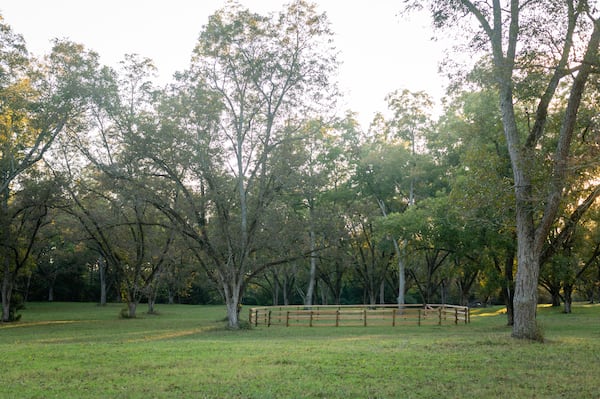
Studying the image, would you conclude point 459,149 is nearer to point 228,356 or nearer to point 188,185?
point 188,185

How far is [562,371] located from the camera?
9.64 m

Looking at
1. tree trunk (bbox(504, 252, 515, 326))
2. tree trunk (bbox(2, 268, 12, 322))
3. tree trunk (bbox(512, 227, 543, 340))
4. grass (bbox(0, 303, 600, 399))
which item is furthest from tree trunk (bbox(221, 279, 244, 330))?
tree trunk (bbox(2, 268, 12, 322))

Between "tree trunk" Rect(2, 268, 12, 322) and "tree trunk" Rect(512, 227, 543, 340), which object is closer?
"tree trunk" Rect(512, 227, 543, 340)

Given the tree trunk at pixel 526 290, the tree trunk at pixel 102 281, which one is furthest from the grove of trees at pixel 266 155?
the tree trunk at pixel 102 281

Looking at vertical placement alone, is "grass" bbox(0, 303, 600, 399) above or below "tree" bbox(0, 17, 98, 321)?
below

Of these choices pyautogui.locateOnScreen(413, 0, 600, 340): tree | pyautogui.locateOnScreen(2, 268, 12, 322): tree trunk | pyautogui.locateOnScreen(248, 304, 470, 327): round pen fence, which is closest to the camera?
pyautogui.locateOnScreen(413, 0, 600, 340): tree

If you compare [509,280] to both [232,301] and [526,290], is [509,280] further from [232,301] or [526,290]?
[232,301]

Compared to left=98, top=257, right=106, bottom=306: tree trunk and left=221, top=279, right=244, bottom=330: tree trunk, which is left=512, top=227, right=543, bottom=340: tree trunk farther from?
left=98, top=257, right=106, bottom=306: tree trunk

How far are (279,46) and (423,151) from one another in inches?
729

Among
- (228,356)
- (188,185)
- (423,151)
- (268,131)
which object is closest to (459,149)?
(423,151)

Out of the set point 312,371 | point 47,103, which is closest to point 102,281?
point 47,103

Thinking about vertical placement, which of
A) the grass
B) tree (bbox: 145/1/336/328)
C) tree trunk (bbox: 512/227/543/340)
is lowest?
the grass

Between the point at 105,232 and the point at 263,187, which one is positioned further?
the point at 105,232

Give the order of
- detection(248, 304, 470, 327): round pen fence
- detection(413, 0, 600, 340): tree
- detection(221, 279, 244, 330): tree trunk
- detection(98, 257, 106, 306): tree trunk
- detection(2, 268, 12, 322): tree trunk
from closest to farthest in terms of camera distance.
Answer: detection(413, 0, 600, 340): tree, detection(221, 279, 244, 330): tree trunk, detection(248, 304, 470, 327): round pen fence, detection(2, 268, 12, 322): tree trunk, detection(98, 257, 106, 306): tree trunk
